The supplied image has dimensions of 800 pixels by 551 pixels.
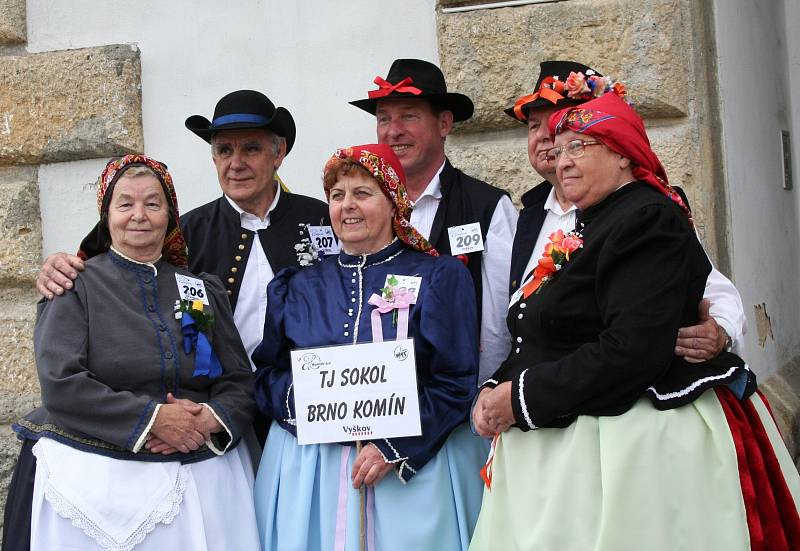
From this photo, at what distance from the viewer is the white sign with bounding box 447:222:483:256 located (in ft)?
12.3

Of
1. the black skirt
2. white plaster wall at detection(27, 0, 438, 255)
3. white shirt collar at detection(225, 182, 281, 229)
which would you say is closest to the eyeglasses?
white shirt collar at detection(225, 182, 281, 229)

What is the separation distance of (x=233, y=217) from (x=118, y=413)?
1.11 m

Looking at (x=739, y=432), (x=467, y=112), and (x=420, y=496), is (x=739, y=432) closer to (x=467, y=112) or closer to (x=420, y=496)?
(x=420, y=496)

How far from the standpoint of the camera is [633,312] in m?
2.66

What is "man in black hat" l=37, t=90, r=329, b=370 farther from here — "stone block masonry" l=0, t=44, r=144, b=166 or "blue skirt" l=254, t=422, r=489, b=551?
"stone block masonry" l=0, t=44, r=144, b=166

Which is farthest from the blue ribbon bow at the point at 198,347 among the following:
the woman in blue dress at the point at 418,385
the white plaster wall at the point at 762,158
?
the white plaster wall at the point at 762,158

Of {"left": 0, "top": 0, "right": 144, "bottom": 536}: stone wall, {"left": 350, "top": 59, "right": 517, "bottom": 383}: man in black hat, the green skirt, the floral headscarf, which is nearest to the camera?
the green skirt

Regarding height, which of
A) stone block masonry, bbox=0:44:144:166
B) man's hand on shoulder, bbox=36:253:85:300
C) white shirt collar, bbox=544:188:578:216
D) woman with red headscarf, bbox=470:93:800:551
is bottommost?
woman with red headscarf, bbox=470:93:800:551

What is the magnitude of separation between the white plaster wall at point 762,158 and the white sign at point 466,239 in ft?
3.62

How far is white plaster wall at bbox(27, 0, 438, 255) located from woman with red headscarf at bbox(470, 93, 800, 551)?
5.53 ft

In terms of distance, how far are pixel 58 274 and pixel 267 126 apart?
3.31ft

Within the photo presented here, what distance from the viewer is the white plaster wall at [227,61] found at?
Result: 450 centimetres

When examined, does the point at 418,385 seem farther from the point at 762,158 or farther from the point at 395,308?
the point at 762,158

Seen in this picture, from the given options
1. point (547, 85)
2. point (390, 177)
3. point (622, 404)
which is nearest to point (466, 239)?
point (390, 177)
